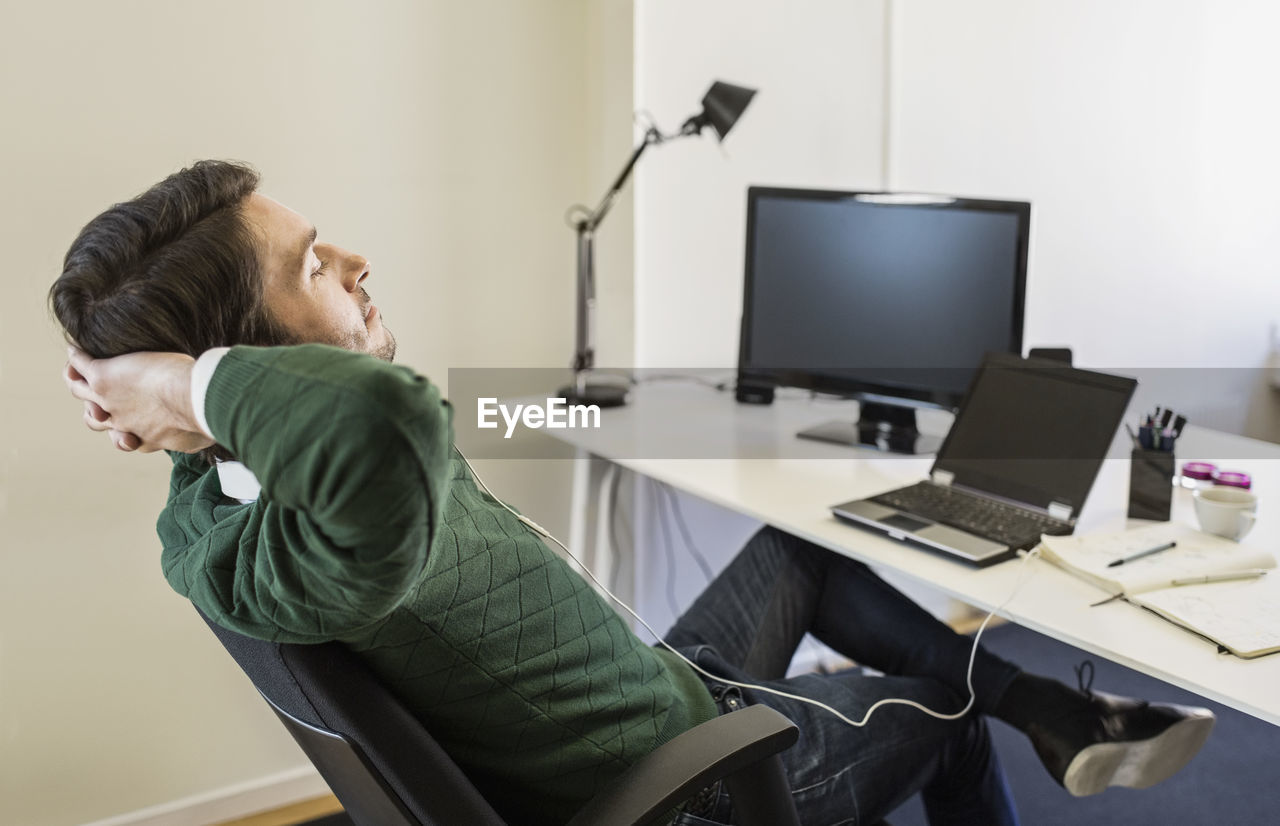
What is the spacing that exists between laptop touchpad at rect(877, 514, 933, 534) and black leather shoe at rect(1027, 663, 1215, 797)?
0.30 m

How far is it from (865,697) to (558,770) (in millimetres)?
467

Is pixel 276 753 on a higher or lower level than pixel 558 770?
lower

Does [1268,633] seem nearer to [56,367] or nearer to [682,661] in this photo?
[682,661]

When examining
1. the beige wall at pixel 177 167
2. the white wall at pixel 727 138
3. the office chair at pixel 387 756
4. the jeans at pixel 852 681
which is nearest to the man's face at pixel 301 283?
the office chair at pixel 387 756

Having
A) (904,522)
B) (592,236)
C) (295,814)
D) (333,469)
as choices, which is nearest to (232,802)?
(295,814)

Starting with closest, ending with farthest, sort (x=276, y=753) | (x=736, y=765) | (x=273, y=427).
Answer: (x=273, y=427), (x=736, y=765), (x=276, y=753)

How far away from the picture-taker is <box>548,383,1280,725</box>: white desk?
105cm

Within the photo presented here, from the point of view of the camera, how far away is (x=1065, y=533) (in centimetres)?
140

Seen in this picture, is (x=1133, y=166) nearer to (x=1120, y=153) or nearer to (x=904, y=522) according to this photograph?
(x=1120, y=153)

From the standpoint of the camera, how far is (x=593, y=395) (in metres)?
2.12

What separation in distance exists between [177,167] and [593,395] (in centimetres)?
87

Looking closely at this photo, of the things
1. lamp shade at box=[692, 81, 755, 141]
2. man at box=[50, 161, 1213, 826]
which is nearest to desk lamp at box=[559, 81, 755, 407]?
lamp shade at box=[692, 81, 755, 141]

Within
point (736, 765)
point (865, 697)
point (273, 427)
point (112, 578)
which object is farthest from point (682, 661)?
point (112, 578)
